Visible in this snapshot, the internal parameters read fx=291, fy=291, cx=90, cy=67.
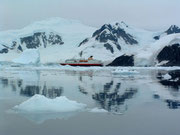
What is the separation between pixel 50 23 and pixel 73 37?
15.9 m

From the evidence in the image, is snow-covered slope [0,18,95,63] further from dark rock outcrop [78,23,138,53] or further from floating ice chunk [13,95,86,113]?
floating ice chunk [13,95,86,113]

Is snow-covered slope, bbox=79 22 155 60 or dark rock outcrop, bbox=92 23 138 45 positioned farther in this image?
dark rock outcrop, bbox=92 23 138 45

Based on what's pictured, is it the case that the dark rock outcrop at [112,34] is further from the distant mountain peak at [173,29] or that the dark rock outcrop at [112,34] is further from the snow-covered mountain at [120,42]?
the distant mountain peak at [173,29]

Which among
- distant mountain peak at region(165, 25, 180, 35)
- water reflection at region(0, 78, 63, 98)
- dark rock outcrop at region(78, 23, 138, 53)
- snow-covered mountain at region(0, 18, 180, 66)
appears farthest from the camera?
dark rock outcrop at region(78, 23, 138, 53)

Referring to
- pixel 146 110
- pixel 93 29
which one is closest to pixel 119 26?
pixel 93 29

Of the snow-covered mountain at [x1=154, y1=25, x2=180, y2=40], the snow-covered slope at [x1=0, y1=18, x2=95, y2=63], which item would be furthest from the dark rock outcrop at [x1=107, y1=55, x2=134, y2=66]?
the snow-covered mountain at [x1=154, y1=25, x2=180, y2=40]

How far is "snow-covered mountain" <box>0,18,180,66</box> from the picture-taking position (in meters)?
72.4

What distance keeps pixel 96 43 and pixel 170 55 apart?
177 ft

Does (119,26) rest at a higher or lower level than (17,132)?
higher

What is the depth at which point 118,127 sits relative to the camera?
6777mm

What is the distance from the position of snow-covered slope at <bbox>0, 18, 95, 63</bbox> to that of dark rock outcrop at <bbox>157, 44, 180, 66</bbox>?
33.9 meters

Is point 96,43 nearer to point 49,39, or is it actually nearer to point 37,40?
point 49,39

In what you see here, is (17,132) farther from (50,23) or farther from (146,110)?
(50,23)

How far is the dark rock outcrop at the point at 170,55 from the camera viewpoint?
69312 millimetres
